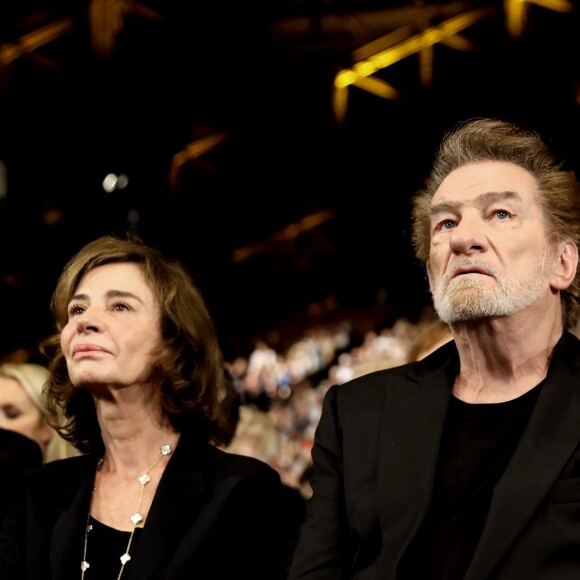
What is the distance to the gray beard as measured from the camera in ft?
6.08

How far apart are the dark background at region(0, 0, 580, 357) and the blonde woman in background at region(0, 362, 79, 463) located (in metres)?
2.85

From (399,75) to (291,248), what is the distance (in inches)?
243

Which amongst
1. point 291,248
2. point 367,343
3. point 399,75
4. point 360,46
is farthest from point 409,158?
point 291,248

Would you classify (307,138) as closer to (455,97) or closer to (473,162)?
(455,97)

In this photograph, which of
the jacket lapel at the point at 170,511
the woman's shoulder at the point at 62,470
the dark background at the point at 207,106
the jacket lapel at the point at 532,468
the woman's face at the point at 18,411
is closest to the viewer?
the jacket lapel at the point at 532,468

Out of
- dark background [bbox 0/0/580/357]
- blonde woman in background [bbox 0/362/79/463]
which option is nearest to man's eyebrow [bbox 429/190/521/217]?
blonde woman in background [bbox 0/362/79/463]

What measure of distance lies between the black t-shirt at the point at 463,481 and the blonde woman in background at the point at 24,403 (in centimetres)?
156

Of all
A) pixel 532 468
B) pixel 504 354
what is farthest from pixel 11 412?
pixel 532 468

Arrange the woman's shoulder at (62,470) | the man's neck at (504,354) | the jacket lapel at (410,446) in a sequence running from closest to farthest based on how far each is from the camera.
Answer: the jacket lapel at (410,446), the man's neck at (504,354), the woman's shoulder at (62,470)

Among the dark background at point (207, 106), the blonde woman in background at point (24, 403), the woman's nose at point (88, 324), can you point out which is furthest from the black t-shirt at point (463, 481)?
the dark background at point (207, 106)

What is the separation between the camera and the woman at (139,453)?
2.21m

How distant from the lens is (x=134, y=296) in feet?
8.02

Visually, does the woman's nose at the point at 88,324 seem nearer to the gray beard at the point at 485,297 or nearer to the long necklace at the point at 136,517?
the long necklace at the point at 136,517

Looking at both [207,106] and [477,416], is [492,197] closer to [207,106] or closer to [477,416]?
[477,416]
